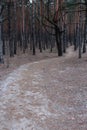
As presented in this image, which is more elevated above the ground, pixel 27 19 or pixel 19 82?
pixel 27 19

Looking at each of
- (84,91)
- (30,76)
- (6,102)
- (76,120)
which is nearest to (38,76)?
(30,76)

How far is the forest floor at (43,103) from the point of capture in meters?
6.04

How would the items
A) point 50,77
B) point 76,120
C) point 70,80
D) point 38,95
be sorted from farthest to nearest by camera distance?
1. point 50,77
2. point 70,80
3. point 38,95
4. point 76,120

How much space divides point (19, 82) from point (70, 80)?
2408 mm

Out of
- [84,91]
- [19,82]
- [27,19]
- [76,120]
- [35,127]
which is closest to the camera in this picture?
[35,127]

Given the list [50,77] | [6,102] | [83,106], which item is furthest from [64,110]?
[50,77]

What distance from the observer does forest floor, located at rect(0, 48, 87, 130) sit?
604cm

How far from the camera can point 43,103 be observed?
749 cm

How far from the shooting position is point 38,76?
11508mm

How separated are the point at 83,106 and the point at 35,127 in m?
2.20

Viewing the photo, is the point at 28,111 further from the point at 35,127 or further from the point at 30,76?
the point at 30,76

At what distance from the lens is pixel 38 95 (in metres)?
8.27

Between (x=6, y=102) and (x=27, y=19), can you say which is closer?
(x=6, y=102)

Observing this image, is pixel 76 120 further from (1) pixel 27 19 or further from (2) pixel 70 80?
(1) pixel 27 19
